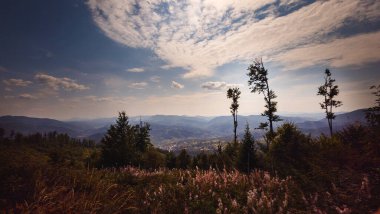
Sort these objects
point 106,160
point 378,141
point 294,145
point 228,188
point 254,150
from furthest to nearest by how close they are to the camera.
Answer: point 106,160 → point 254,150 → point 294,145 → point 378,141 → point 228,188

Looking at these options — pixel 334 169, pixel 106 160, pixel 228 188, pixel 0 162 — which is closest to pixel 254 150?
pixel 334 169

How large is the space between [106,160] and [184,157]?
17823mm

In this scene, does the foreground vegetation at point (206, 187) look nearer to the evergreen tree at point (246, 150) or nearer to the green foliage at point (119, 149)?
the evergreen tree at point (246, 150)

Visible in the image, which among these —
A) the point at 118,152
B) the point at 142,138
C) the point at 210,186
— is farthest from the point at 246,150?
the point at 142,138

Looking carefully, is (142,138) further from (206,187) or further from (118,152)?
(206,187)

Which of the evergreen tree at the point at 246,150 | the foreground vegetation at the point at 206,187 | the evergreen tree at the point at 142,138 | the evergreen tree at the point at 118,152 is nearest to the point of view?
the foreground vegetation at the point at 206,187

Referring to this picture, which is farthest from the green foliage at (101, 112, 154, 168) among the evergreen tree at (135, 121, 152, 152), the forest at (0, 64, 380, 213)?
the evergreen tree at (135, 121, 152, 152)

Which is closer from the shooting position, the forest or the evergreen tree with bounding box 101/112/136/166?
the forest

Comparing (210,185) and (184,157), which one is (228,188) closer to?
(210,185)

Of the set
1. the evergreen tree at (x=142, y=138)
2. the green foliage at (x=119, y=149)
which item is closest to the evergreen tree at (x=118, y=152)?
the green foliage at (x=119, y=149)

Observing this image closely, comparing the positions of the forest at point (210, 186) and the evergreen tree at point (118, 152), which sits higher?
the forest at point (210, 186)

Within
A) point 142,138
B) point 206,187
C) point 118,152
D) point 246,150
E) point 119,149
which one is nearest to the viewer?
point 206,187

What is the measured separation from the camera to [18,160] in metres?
5.86

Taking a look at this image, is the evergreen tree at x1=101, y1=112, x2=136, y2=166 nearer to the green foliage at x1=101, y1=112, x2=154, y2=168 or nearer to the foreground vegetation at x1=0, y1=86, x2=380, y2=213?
the green foliage at x1=101, y1=112, x2=154, y2=168
